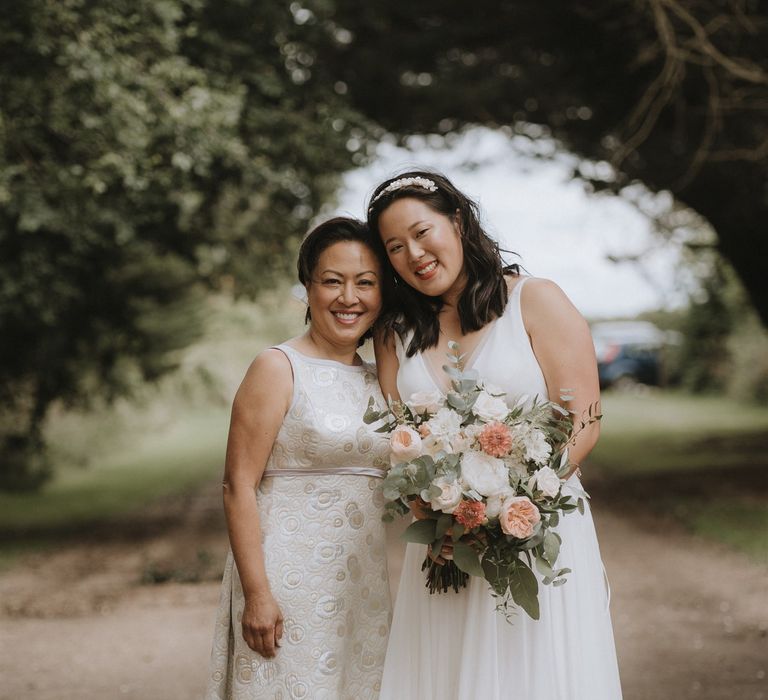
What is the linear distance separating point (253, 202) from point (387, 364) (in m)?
8.34

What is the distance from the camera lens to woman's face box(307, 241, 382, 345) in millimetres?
3330

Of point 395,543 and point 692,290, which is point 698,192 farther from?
→ point 692,290

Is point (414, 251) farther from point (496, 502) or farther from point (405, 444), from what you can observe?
point (496, 502)

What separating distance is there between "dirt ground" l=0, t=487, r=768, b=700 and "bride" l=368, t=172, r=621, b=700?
2.78m

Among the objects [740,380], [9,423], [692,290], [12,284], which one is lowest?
[12,284]

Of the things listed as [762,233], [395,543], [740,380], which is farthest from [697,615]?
[740,380]

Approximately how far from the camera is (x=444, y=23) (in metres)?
11.1

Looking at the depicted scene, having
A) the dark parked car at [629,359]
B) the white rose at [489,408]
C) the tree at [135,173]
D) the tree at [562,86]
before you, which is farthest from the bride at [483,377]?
the dark parked car at [629,359]

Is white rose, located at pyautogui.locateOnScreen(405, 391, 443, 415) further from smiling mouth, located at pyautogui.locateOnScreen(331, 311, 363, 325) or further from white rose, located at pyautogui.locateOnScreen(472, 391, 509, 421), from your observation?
smiling mouth, located at pyautogui.locateOnScreen(331, 311, 363, 325)

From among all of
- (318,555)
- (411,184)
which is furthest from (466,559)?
(411,184)

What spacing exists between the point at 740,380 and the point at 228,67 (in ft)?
79.1

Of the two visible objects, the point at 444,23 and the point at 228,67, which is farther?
the point at 444,23

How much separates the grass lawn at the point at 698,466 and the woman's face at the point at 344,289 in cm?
705

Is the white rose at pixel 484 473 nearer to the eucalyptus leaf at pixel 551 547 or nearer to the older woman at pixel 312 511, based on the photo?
the eucalyptus leaf at pixel 551 547
